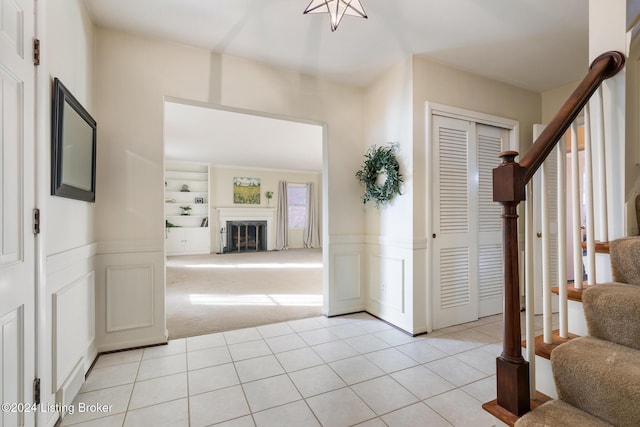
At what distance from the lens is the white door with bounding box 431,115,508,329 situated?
114 inches

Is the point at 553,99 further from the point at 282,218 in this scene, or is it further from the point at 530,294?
the point at 282,218

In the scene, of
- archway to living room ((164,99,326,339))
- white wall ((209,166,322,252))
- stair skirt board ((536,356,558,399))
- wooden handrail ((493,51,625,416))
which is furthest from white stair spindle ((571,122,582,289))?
white wall ((209,166,322,252))

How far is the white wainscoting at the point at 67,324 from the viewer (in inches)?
61.1

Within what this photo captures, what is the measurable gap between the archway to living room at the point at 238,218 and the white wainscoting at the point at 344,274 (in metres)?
0.35

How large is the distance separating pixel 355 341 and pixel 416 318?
2.05 feet

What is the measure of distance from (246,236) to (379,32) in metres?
7.35

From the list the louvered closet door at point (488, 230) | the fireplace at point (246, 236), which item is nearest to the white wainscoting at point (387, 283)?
the louvered closet door at point (488, 230)

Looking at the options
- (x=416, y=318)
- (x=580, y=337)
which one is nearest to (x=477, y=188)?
(x=416, y=318)

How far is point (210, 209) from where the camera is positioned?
8.46 m

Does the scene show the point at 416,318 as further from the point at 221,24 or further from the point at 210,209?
the point at 210,209

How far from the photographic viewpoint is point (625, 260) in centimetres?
121

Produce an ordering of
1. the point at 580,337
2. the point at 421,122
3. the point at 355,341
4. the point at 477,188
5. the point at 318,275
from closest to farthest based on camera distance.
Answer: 1. the point at 580,337
2. the point at 355,341
3. the point at 421,122
4. the point at 477,188
5. the point at 318,275

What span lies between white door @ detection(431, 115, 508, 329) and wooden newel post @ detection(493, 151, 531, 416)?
1878 mm

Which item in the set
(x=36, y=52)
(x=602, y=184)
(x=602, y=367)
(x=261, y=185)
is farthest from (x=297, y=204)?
(x=602, y=367)
